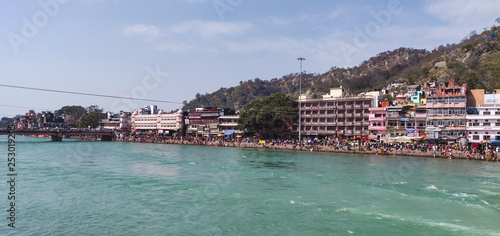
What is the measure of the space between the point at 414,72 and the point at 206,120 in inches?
2391

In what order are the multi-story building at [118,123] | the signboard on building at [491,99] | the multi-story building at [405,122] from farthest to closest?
the multi-story building at [118,123], the multi-story building at [405,122], the signboard on building at [491,99]

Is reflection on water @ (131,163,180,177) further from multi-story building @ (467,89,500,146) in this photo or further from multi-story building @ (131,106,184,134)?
multi-story building @ (131,106,184,134)

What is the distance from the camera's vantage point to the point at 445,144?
4472 centimetres

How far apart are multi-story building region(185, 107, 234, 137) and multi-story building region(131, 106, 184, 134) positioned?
4.54m

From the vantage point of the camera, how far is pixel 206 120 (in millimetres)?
77375

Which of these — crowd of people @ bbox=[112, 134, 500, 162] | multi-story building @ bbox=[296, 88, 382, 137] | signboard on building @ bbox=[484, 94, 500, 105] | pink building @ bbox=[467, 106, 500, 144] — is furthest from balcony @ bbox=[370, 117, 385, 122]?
signboard on building @ bbox=[484, 94, 500, 105]

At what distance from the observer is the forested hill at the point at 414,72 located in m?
75.9

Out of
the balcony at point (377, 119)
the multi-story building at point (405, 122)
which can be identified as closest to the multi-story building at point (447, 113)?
the multi-story building at point (405, 122)

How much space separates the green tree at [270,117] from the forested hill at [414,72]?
30.7m

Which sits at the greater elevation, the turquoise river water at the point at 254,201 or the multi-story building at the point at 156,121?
the multi-story building at the point at 156,121

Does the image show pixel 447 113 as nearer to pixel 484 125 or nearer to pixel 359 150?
pixel 484 125

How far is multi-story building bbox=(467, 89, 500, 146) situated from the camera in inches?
1657

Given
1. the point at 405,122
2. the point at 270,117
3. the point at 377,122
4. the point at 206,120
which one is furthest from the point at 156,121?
the point at 405,122

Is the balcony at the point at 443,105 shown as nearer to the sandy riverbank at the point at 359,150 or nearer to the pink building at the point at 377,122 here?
the pink building at the point at 377,122
